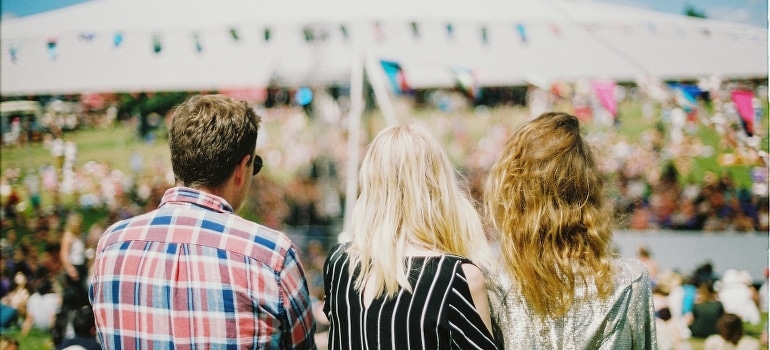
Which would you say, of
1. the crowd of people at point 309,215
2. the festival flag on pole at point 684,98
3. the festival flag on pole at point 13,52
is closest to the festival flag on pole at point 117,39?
the festival flag on pole at point 13,52

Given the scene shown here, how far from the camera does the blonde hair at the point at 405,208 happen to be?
1340mm

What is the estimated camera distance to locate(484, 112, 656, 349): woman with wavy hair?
1319 millimetres

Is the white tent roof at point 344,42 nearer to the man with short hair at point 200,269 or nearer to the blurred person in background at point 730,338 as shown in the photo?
the blurred person in background at point 730,338

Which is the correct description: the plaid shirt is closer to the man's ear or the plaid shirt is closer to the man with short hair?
the man with short hair

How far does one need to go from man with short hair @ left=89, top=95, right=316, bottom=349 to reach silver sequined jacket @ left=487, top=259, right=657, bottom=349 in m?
0.48

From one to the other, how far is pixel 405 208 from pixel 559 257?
0.39 m

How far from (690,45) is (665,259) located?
7.65ft

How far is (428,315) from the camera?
1259mm

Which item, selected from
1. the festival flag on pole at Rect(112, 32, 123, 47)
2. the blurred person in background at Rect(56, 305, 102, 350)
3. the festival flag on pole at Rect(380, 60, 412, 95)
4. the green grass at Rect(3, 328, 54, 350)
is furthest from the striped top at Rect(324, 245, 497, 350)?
the festival flag on pole at Rect(112, 32, 123, 47)

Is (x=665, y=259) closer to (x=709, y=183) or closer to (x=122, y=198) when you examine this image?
(x=709, y=183)

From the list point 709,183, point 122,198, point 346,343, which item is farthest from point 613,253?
point 122,198

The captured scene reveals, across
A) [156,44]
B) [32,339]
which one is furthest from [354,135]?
[32,339]

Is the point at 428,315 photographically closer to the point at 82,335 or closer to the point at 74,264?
the point at 82,335

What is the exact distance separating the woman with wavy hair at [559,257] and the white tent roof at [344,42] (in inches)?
150
